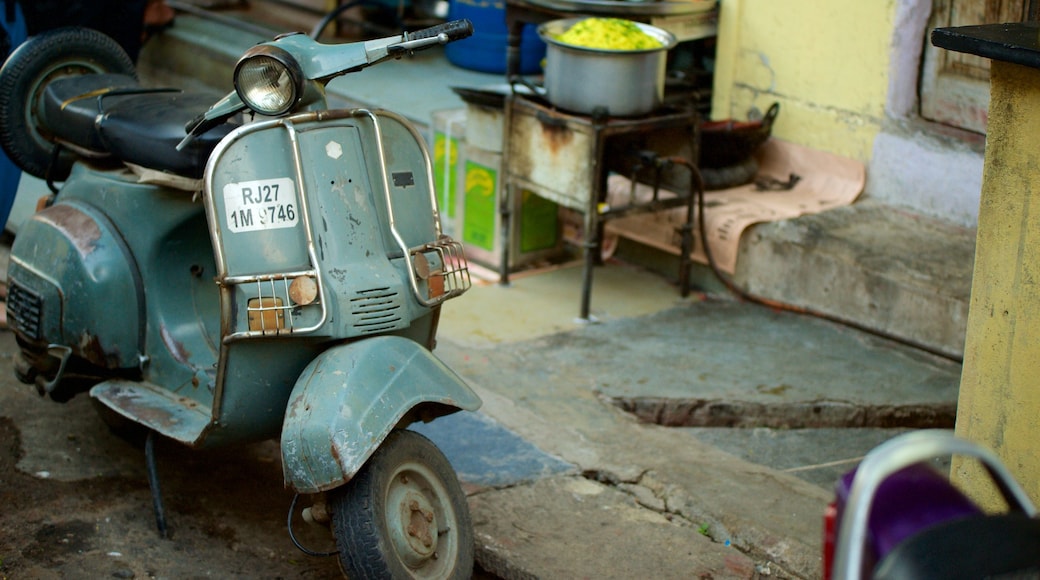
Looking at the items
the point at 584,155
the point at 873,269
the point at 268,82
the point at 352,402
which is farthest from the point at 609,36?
the point at 352,402

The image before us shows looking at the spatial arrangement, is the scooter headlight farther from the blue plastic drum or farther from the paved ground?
the blue plastic drum

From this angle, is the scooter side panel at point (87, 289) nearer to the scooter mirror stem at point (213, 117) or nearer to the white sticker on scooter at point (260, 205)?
the scooter mirror stem at point (213, 117)

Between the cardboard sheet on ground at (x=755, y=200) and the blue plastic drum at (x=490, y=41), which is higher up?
the blue plastic drum at (x=490, y=41)

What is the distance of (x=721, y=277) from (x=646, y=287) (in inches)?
16.2

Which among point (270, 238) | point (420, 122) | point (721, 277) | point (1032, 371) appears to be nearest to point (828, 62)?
point (721, 277)

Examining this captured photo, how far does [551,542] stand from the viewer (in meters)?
3.36

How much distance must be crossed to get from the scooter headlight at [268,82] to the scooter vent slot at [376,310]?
53cm

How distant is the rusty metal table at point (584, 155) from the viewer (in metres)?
5.12

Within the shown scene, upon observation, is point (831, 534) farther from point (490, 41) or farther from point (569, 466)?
point (490, 41)

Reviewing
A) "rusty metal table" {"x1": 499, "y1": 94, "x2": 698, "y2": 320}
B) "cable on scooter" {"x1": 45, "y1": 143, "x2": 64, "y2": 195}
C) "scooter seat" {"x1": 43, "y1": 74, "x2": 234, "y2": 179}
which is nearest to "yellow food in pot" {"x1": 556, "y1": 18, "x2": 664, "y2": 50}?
"rusty metal table" {"x1": 499, "y1": 94, "x2": 698, "y2": 320}

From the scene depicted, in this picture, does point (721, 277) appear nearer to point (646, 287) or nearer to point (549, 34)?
point (646, 287)

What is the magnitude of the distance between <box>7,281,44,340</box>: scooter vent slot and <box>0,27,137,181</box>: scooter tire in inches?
18.9

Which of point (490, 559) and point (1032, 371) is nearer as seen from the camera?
point (1032, 371)

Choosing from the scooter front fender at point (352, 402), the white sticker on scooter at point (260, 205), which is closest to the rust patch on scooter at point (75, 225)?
the white sticker on scooter at point (260, 205)
